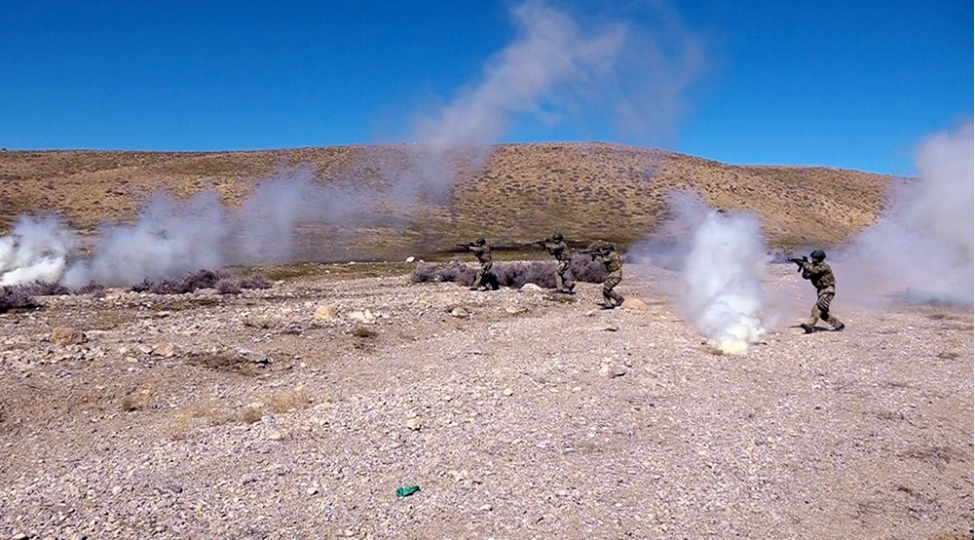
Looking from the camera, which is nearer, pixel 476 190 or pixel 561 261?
pixel 561 261

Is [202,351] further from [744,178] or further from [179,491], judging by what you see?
[744,178]

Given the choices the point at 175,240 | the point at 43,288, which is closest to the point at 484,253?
the point at 43,288

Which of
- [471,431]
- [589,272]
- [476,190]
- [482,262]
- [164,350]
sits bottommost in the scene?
[471,431]

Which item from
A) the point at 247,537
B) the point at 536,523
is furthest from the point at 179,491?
the point at 536,523

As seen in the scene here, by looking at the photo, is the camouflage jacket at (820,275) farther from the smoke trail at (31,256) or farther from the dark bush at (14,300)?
the smoke trail at (31,256)

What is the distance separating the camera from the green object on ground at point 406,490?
295 inches

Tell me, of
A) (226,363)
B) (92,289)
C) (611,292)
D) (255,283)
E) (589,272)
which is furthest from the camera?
(589,272)

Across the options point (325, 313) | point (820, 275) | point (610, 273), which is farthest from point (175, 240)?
point (820, 275)

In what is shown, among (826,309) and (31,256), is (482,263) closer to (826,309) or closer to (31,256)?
(826,309)

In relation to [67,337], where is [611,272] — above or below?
above

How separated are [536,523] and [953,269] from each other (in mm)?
20413

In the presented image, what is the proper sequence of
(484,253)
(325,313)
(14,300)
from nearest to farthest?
(325,313) → (14,300) → (484,253)

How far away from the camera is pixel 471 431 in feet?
30.5

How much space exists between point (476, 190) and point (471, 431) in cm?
5945
